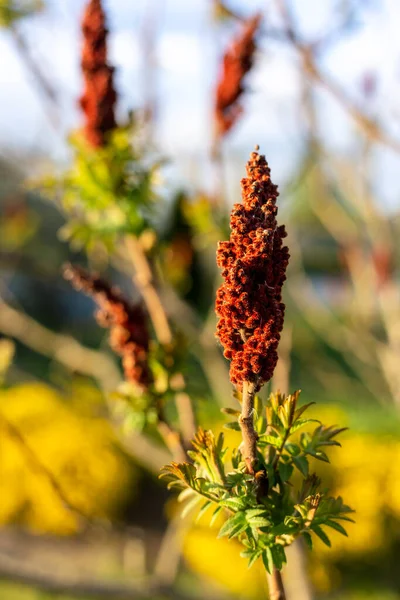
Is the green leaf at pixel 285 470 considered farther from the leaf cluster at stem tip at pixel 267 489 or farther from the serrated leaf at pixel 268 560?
the serrated leaf at pixel 268 560

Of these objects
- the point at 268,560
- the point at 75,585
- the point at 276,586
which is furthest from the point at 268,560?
the point at 75,585

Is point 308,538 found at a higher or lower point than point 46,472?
lower

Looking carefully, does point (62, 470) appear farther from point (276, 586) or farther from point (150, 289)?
point (276, 586)

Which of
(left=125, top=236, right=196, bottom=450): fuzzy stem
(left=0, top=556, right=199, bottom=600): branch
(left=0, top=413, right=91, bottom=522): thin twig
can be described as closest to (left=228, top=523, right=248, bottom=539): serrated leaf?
(left=125, top=236, right=196, bottom=450): fuzzy stem

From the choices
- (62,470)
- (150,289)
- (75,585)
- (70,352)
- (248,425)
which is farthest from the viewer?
(62,470)

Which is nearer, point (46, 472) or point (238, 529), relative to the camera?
point (238, 529)

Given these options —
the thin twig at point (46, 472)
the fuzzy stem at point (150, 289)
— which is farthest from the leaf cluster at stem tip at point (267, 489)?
the thin twig at point (46, 472)

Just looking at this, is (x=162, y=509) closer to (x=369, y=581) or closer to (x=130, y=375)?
(x=369, y=581)
